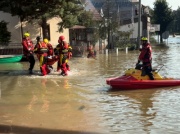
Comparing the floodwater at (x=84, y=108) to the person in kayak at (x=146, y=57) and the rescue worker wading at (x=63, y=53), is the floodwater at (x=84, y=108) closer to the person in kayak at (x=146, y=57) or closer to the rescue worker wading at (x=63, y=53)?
the person in kayak at (x=146, y=57)

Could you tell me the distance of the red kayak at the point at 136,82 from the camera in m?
11.7

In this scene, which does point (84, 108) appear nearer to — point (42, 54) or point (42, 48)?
point (42, 54)

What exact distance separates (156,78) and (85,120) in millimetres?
5040

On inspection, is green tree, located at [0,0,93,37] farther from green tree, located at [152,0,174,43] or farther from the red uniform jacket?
green tree, located at [152,0,174,43]

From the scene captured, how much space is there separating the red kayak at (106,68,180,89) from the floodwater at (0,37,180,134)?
0.77 feet

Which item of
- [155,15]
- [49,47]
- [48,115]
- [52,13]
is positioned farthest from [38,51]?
[155,15]

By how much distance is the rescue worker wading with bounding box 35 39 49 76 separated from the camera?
50.1ft

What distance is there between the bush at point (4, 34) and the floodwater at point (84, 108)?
50.7 feet

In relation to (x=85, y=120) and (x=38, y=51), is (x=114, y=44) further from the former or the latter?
(x=85, y=120)

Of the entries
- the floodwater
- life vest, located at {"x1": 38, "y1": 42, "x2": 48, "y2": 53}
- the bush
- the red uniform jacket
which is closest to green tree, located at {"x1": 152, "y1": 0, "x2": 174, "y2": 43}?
the bush

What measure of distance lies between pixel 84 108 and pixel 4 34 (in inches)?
844

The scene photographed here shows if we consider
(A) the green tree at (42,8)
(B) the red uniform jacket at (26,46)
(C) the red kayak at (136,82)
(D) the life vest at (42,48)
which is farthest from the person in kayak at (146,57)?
(A) the green tree at (42,8)

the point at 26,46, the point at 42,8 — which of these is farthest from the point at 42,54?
the point at 42,8

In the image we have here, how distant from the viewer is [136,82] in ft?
38.4
